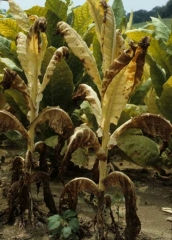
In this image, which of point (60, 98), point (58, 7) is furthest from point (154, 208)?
point (58, 7)

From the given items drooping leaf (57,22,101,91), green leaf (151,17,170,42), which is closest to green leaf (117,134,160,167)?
green leaf (151,17,170,42)

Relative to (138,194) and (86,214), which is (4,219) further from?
(138,194)

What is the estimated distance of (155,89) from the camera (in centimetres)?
383

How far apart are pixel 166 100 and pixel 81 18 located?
109cm

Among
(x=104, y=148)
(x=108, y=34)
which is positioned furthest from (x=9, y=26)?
(x=104, y=148)

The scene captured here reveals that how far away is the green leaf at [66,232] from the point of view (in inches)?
99.2

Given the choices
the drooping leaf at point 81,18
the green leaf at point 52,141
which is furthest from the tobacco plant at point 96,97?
the drooping leaf at point 81,18

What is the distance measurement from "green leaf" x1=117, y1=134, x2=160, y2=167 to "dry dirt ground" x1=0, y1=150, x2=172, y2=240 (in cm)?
34

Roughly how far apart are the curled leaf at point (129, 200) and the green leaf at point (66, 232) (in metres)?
0.31

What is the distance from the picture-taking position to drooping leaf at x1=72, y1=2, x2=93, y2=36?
404cm

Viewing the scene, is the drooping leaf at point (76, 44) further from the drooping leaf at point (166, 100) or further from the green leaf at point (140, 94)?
the green leaf at point (140, 94)

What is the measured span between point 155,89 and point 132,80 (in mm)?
1408

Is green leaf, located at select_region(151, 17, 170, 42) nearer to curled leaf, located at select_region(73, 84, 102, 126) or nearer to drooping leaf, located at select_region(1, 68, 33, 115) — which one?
curled leaf, located at select_region(73, 84, 102, 126)

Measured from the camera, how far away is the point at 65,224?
2619 mm
